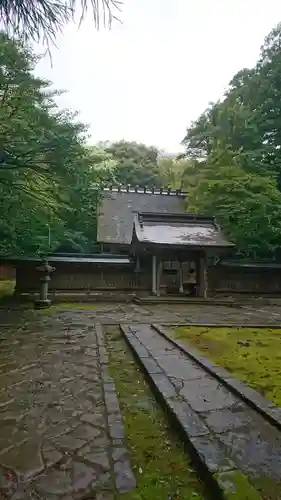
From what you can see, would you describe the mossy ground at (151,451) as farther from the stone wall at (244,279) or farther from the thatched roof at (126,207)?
the thatched roof at (126,207)

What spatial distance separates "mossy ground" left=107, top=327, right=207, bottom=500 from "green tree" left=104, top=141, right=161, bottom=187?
35221mm

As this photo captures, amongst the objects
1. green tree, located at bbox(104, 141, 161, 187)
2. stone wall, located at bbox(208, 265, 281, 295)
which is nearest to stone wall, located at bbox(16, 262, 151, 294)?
stone wall, located at bbox(208, 265, 281, 295)

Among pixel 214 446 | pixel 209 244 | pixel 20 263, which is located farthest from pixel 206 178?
pixel 214 446

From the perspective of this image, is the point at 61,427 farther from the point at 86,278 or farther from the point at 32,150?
the point at 86,278

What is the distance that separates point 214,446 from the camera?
8.53 feet

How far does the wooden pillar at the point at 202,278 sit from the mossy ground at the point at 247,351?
7.17 m

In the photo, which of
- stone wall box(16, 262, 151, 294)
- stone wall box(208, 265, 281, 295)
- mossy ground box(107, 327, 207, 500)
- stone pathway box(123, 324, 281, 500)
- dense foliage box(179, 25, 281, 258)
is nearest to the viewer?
mossy ground box(107, 327, 207, 500)

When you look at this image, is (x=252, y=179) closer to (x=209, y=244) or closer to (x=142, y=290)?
(x=209, y=244)

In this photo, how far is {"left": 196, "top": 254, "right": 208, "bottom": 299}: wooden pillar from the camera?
15188 mm

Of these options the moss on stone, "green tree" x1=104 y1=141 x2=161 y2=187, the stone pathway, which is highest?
"green tree" x1=104 y1=141 x2=161 y2=187

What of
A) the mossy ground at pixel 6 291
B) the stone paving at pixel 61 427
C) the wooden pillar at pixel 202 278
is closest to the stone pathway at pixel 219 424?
the stone paving at pixel 61 427

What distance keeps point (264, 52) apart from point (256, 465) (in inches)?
1000

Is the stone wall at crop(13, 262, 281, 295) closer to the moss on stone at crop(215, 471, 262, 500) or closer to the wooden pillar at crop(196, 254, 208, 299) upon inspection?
the wooden pillar at crop(196, 254, 208, 299)

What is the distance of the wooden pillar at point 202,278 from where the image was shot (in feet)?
49.8
